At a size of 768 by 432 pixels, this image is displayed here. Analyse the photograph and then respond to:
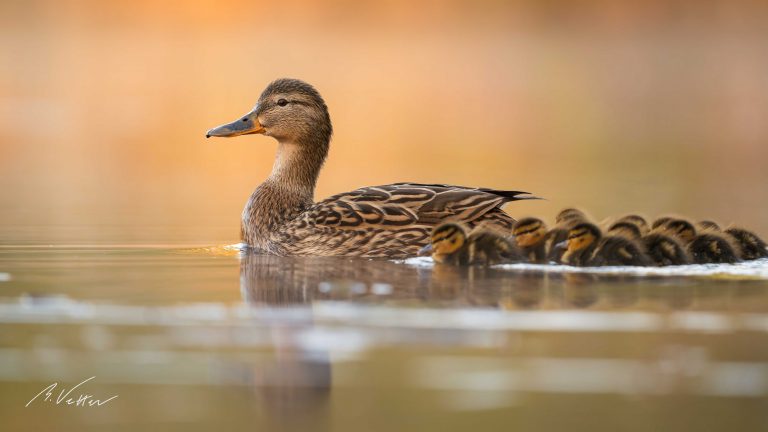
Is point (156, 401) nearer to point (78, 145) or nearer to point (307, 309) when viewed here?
point (307, 309)

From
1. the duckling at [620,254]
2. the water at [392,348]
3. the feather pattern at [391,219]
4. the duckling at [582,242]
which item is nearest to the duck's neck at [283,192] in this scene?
the feather pattern at [391,219]

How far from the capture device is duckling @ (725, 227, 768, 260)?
246 inches

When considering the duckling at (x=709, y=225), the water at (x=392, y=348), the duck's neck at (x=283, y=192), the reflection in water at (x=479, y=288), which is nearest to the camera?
the water at (x=392, y=348)

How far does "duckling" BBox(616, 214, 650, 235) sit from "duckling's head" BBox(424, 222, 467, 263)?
0.73 metres

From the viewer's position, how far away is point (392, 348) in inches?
163

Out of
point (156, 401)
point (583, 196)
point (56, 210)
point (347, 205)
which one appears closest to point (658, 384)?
point (156, 401)

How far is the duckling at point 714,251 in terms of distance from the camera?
6.05 m

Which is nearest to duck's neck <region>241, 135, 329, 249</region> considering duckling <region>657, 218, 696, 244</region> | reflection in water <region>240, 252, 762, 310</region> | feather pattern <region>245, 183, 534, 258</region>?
feather pattern <region>245, 183, 534, 258</region>

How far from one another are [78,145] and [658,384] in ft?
74.9

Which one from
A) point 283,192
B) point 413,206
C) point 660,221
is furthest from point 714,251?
point 283,192

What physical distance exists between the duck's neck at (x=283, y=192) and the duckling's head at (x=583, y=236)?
5.50 feet

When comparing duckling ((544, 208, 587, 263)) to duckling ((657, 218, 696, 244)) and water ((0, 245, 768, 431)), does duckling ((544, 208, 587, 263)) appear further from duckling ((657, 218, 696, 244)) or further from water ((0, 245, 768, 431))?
duckling ((657, 218, 696, 244))

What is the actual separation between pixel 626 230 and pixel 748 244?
61cm

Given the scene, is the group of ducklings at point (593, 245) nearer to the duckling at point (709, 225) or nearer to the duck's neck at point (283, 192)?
the duckling at point (709, 225)
